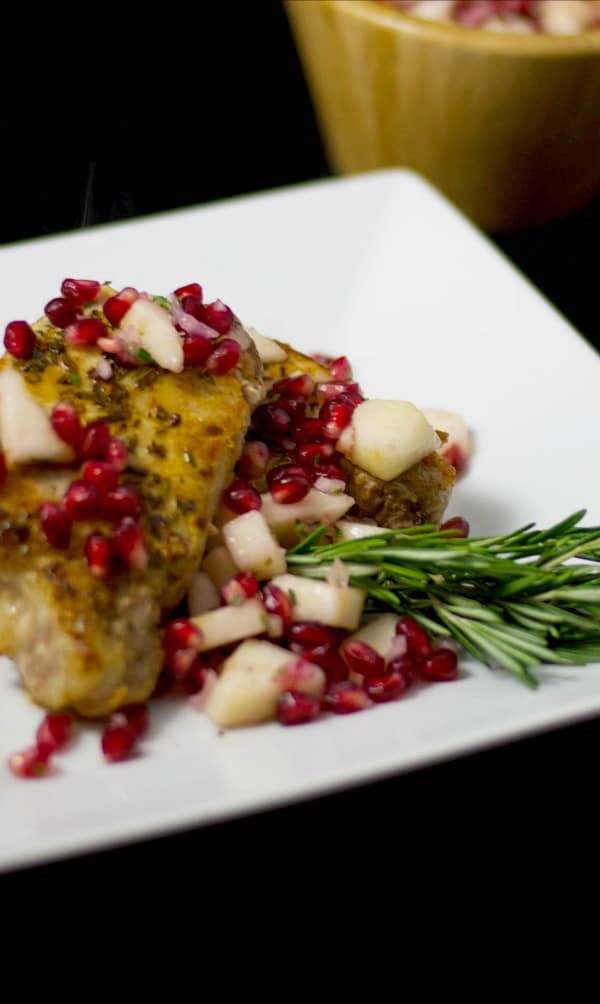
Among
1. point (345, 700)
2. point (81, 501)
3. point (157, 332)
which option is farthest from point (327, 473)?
A: point (81, 501)

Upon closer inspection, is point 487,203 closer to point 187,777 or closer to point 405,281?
point 405,281

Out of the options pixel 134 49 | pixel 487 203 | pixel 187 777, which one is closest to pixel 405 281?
pixel 487 203

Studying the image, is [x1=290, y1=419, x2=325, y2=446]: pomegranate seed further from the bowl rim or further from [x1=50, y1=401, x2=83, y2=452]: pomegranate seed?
the bowl rim

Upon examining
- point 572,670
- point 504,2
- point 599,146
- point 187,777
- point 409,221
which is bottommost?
point 187,777

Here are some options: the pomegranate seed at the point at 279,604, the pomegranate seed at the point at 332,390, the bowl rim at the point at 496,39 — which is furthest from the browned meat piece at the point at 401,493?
the bowl rim at the point at 496,39

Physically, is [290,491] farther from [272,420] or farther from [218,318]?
Result: [218,318]
